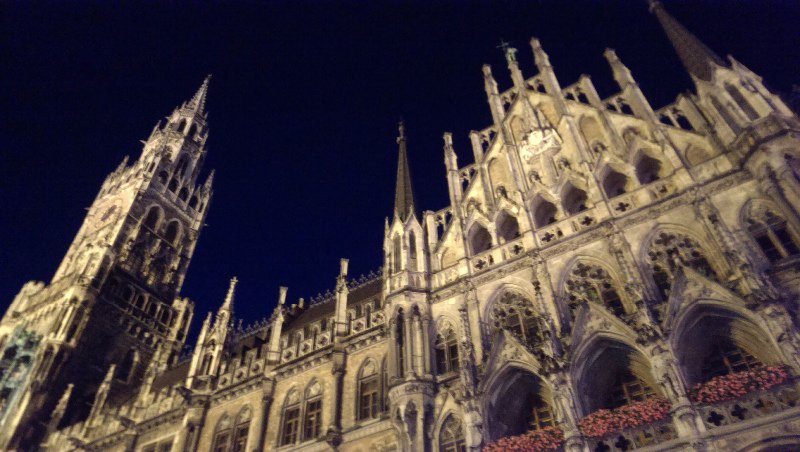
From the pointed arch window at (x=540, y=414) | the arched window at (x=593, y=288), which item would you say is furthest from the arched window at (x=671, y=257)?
the pointed arch window at (x=540, y=414)

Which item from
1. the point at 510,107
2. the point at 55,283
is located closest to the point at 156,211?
the point at 55,283

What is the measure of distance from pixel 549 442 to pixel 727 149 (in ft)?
41.8

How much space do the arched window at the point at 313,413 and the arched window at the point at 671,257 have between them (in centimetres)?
1567

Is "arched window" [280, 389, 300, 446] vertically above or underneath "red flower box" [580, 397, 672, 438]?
above

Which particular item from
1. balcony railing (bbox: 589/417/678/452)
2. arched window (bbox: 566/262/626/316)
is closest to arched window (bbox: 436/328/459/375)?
arched window (bbox: 566/262/626/316)

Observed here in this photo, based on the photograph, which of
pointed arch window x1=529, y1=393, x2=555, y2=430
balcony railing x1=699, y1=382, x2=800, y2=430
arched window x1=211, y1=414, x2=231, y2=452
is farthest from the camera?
arched window x1=211, y1=414, x2=231, y2=452

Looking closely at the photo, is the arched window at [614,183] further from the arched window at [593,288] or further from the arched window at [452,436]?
the arched window at [452,436]

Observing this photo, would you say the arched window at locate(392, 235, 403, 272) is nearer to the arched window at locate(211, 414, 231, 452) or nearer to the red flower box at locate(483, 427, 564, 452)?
the red flower box at locate(483, 427, 564, 452)

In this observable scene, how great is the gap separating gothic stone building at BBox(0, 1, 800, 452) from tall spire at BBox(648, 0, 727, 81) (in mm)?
126

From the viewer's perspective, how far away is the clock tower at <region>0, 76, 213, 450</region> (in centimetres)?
3997

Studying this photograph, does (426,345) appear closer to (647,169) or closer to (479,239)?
(479,239)

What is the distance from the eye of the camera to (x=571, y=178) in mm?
24781

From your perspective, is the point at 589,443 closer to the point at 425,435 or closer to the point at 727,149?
the point at 425,435

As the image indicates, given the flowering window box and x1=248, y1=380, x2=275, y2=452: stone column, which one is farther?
x1=248, y1=380, x2=275, y2=452: stone column
